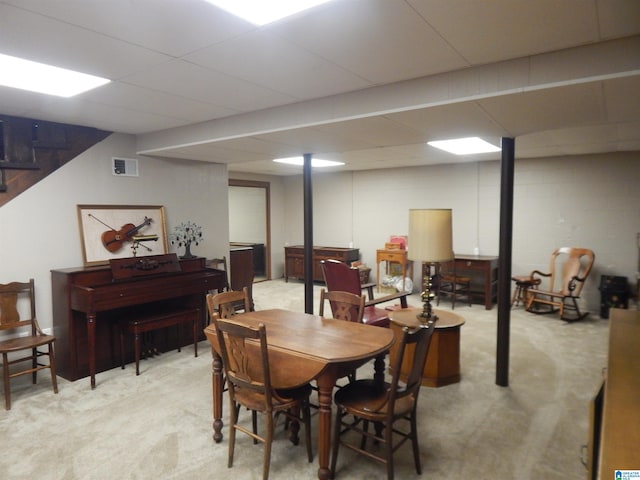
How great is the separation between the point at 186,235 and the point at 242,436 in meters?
2.77

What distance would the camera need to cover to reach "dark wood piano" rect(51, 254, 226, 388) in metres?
3.51

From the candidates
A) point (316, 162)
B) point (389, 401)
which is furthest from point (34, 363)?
point (316, 162)

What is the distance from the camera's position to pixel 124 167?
4316mm

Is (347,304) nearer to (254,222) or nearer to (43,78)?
(43,78)

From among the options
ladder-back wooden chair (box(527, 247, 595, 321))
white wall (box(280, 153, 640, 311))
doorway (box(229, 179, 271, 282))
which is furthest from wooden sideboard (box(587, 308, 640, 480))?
doorway (box(229, 179, 271, 282))

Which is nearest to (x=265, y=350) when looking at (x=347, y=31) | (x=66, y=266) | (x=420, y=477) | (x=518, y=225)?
(x=420, y=477)

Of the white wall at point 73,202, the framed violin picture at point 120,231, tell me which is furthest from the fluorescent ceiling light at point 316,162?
the framed violin picture at point 120,231

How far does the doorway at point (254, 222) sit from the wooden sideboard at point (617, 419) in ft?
22.5

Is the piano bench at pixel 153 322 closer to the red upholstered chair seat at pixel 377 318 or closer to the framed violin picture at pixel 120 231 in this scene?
the framed violin picture at pixel 120 231

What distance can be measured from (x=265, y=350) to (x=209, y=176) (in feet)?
11.7

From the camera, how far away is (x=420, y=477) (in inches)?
89.3

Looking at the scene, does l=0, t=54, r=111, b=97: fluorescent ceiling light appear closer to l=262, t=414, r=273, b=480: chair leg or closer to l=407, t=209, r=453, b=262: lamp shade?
l=262, t=414, r=273, b=480: chair leg

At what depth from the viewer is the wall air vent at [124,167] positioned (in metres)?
4.23

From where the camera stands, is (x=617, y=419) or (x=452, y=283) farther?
(x=452, y=283)
